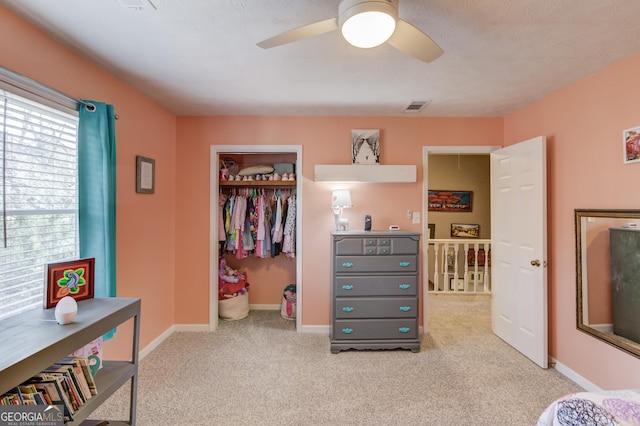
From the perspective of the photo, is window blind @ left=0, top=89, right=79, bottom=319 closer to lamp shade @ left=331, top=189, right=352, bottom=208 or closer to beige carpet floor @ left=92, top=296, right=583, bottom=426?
beige carpet floor @ left=92, top=296, right=583, bottom=426

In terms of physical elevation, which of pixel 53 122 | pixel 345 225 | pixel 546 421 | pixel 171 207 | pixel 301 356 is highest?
pixel 53 122

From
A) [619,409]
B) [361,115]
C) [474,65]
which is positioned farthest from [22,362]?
[361,115]

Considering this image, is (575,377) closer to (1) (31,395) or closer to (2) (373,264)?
(2) (373,264)

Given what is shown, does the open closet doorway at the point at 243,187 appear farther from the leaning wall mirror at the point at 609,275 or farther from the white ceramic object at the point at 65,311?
the leaning wall mirror at the point at 609,275

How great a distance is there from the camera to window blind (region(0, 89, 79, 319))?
60.6 inches

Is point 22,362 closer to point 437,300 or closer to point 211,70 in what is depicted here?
point 211,70

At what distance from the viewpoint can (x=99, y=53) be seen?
76.0 inches

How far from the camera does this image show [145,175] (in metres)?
2.64

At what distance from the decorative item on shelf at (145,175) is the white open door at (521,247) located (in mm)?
3441

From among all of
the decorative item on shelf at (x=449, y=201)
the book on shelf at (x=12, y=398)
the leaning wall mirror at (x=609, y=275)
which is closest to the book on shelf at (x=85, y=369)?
the book on shelf at (x=12, y=398)

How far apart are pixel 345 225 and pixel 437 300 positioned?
222 centimetres

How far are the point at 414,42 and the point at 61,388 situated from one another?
84.5 inches

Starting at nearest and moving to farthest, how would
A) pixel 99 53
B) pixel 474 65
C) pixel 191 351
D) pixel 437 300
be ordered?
1. pixel 99 53
2. pixel 474 65
3. pixel 191 351
4. pixel 437 300

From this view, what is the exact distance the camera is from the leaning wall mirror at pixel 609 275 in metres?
1.93
